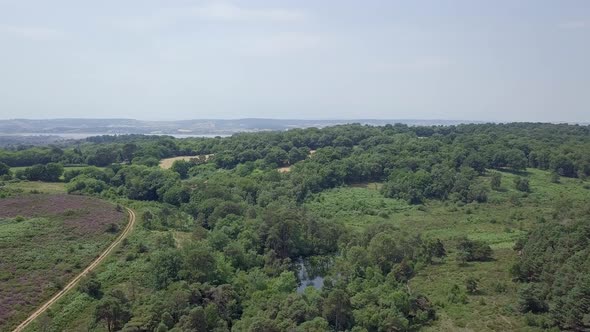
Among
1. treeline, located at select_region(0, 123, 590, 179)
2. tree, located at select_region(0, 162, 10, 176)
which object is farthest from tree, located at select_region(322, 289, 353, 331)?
tree, located at select_region(0, 162, 10, 176)

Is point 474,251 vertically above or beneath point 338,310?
above

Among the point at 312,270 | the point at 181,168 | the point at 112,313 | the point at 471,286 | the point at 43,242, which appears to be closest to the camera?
the point at 112,313

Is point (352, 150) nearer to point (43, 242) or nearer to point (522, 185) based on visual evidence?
point (522, 185)

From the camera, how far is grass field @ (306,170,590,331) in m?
34.7

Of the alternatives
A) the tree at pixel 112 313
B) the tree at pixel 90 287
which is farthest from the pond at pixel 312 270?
the tree at pixel 90 287

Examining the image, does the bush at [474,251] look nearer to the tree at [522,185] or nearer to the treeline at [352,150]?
the tree at [522,185]

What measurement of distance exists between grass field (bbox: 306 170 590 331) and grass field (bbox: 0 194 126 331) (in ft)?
103

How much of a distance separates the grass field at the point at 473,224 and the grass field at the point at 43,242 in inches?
1238

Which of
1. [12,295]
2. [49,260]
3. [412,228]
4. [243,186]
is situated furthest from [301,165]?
[12,295]

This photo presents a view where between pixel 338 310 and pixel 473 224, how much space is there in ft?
119

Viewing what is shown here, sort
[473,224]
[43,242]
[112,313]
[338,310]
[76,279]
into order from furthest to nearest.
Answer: [473,224] < [43,242] < [76,279] < [338,310] < [112,313]

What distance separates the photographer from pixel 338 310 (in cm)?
3269

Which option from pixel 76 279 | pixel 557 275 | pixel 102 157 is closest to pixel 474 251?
pixel 557 275

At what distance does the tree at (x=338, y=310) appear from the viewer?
3256 cm
